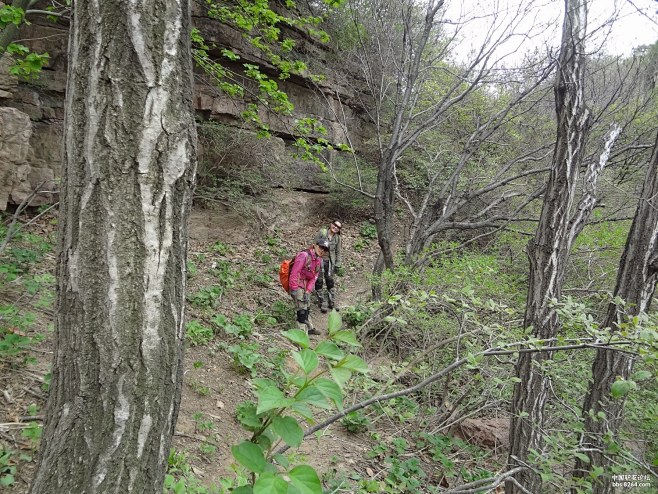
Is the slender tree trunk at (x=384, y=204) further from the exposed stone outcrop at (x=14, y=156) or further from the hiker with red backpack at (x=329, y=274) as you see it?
the exposed stone outcrop at (x=14, y=156)

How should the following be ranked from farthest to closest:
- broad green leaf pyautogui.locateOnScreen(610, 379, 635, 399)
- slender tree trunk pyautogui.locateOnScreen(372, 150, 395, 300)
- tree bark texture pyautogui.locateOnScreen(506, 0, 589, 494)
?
slender tree trunk pyautogui.locateOnScreen(372, 150, 395, 300), tree bark texture pyautogui.locateOnScreen(506, 0, 589, 494), broad green leaf pyautogui.locateOnScreen(610, 379, 635, 399)

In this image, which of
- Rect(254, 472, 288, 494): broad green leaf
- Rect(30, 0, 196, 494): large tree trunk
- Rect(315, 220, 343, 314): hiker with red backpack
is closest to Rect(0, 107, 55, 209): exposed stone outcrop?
Rect(315, 220, 343, 314): hiker with red backpack

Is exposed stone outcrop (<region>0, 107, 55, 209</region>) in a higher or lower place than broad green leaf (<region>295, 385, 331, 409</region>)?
higher

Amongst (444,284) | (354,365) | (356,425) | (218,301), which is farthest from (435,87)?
(354,365)

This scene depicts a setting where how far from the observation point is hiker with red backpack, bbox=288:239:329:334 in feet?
23.0

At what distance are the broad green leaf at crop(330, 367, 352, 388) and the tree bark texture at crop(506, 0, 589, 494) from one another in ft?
9.88

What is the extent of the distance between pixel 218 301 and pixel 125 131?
6246 mm

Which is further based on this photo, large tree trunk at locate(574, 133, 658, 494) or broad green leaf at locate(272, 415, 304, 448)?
large tree trunk at locate(574, 133, 658, 494)

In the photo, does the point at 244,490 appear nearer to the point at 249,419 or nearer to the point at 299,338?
the point at 249,419

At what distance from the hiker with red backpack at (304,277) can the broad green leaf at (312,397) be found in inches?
226

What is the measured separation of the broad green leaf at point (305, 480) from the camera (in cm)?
118

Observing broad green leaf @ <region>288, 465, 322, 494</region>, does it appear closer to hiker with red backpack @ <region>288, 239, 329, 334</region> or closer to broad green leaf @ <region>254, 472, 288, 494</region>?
broad green leaf @ <region>254, 472, 288, 494</region>

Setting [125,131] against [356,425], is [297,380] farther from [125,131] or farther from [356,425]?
[356,425]

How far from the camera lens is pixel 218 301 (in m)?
7.33
